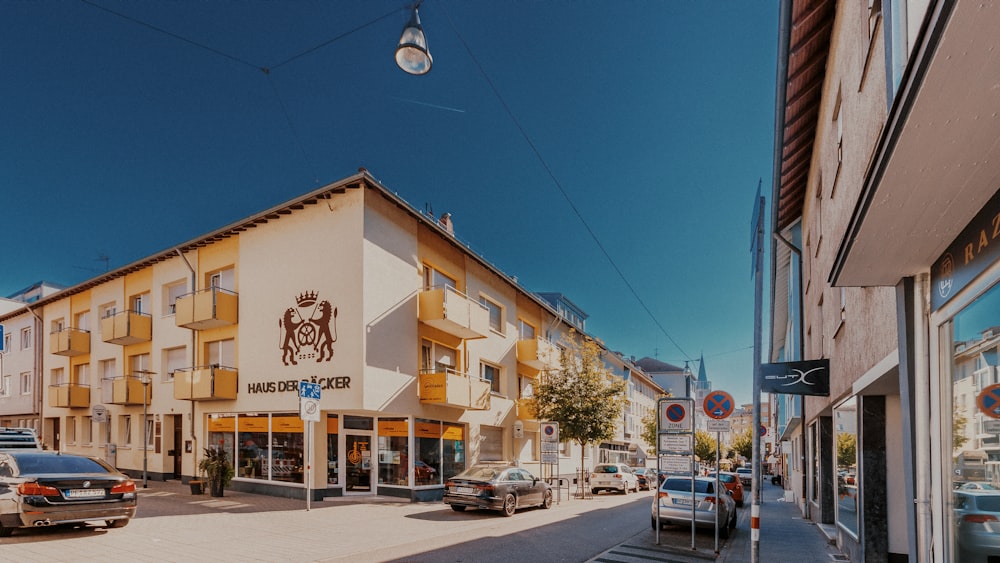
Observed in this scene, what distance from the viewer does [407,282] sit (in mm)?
21828

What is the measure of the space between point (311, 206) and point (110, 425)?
1483cm

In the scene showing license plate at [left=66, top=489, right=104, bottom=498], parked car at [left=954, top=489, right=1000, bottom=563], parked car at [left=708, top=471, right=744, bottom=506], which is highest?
parked car at [left=954, top=489, right=1000, bottom=563]

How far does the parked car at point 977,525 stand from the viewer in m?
4.58

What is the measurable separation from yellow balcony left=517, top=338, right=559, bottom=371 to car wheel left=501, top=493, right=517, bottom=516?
38.8ft

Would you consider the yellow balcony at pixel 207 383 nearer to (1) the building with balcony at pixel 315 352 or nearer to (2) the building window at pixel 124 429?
(1) the building with balcony at pixel 315 352

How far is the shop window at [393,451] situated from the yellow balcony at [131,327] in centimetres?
1085

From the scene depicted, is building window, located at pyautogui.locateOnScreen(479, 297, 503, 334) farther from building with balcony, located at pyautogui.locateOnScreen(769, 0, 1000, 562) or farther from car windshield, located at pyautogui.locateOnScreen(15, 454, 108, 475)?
car windshield, located at pyautogui.locateOnScreen(15, 454, 108, 475)

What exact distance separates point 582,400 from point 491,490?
475 inches

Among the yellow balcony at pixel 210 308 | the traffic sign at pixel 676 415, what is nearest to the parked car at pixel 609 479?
the yellow balcony at pixel 210 308

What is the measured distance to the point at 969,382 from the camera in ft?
16.4

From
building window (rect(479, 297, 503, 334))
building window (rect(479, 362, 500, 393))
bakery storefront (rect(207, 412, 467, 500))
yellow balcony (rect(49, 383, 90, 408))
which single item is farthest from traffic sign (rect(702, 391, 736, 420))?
yellow balcony (rect(49, 383, 90, 408))

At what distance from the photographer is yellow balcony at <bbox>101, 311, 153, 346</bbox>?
83.9ft

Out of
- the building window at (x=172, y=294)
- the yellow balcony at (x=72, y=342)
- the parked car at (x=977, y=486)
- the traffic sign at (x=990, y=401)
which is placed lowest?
the parked car at (x=977, y=486)

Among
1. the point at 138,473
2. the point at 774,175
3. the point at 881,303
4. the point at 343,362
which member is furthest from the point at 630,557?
the point at 138,473
